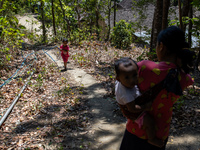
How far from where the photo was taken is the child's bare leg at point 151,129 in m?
1.67

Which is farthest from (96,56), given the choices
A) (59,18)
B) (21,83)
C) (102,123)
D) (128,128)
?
(59,18)

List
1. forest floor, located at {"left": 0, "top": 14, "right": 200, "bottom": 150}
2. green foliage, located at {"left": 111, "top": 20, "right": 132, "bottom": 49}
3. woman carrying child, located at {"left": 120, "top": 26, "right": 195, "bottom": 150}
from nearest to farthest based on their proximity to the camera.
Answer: woman carrying child, located at {"left": 120, "top": 26, "right": 195, "bottom": 150} → forest floor, located at {"left": 0, "top": 14, "right": 200, "bottom": 150} → green foliage, located at {"left": 111, "top": 20, "right": 132, "bottom": 49}

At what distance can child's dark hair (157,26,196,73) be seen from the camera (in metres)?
1.60

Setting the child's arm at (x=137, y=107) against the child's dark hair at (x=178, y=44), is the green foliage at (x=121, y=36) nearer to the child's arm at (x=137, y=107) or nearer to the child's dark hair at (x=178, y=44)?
the child's dark hair at (x=178, y=44)

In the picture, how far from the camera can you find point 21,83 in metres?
7.16

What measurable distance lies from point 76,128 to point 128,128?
9.07ft

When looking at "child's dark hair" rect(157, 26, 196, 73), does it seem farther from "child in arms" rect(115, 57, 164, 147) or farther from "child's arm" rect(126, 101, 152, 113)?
"child's arm" rect(126, 101, 152, 113)

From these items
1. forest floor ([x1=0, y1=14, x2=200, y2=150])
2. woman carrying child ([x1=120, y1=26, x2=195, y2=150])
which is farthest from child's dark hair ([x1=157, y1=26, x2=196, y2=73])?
forest floor ([x1=0, y1=14, x2=200, y2=150])

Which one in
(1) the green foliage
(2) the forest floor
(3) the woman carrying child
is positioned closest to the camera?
(3) the woman carrying child

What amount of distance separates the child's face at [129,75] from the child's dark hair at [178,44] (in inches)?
14.2

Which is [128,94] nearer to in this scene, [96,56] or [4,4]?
[4,4]

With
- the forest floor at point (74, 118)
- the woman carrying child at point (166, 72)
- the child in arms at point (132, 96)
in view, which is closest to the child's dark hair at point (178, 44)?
the woman carrying child at point (166, 72)

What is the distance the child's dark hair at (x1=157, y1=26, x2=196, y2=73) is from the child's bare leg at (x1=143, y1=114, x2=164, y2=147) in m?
0.56

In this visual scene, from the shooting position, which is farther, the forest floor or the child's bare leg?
the forest floor
